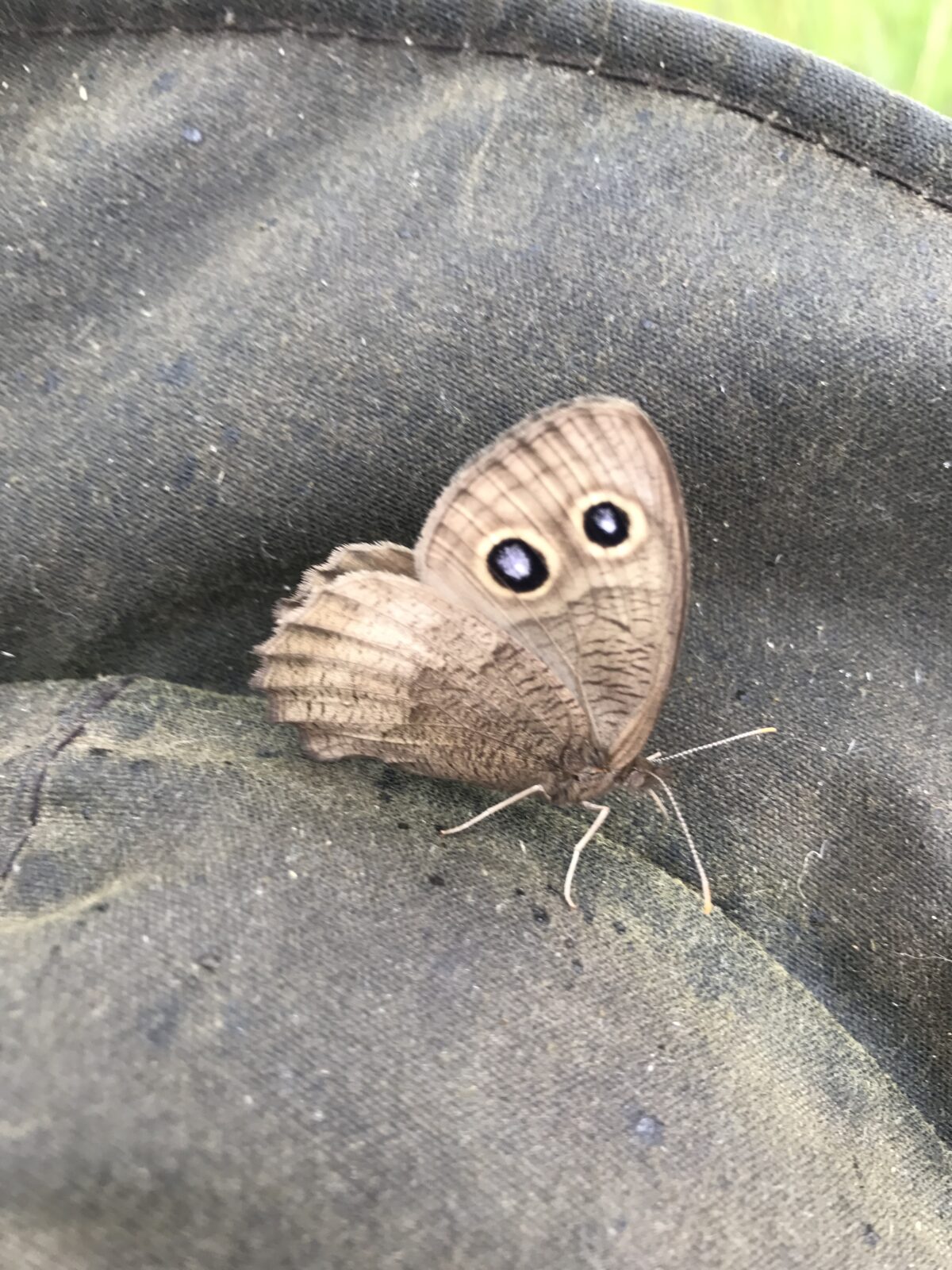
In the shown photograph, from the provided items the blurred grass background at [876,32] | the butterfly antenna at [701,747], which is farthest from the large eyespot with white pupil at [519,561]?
the blurred grass background at [876,32]

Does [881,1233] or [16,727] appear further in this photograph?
[16,727]

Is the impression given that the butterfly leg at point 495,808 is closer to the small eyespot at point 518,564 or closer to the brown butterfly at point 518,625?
the brown butterfly at point 518,625

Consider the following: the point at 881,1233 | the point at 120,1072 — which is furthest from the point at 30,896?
the point at 881,1233

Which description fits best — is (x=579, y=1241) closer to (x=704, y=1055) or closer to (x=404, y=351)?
(x=704, y=1055)

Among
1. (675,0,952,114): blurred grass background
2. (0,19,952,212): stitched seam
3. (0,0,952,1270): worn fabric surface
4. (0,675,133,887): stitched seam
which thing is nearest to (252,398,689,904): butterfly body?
(0,0,952,1270): worn fabric surface

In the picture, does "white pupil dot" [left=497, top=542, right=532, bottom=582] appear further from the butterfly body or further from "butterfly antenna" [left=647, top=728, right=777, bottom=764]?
"butterfly antenna" [left=647, top=728, right=777, bottom=764]

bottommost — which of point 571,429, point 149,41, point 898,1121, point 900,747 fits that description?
point 898,1121
